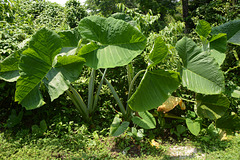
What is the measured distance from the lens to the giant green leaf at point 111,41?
2199 millimetres

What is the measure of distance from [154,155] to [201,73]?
1.20 meters

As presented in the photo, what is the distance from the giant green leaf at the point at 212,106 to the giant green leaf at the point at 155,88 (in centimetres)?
73

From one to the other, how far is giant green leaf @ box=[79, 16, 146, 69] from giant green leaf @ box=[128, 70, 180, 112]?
0.35 m

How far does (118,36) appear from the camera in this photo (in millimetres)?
2248

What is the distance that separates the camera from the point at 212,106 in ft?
8.99

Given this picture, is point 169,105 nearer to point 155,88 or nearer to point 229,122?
point 155,88

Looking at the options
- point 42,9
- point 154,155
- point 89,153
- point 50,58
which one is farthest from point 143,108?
point 42,9

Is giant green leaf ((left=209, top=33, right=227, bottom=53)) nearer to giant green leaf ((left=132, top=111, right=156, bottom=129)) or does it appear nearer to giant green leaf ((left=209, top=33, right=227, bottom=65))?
giant green leaf ((left=209, top=33, right=227, bottom=65))

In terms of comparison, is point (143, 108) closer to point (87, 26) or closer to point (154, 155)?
point (154, 155)

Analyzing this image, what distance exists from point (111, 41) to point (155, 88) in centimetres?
77

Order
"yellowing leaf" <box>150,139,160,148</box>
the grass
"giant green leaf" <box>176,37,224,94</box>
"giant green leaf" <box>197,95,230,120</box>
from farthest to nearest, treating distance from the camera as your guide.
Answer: "giant green leaf" <box>197,95,230,120</box> < "yellowing leaf" <box>150,139,160,148</box> < "giant green leaf" <box>176,37,224,94</box> < the grass

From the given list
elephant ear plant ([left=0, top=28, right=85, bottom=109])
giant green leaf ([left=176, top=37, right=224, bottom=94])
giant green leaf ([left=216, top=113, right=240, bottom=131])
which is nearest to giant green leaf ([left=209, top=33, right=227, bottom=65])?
giant green leaf ([left=176, top=37, right=224, bottom=94])

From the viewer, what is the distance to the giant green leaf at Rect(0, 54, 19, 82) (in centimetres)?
251

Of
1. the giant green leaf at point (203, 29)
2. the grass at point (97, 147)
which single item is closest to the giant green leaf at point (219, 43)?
the giant green leaf at point (203, 29)
